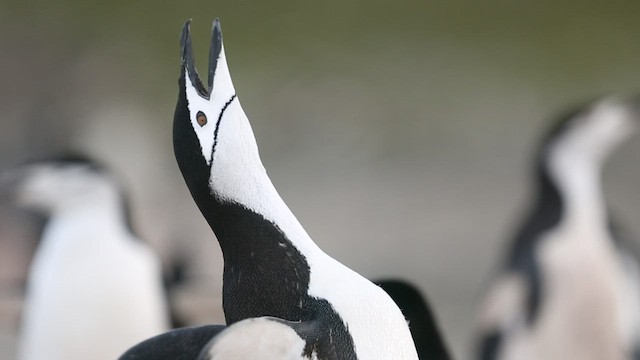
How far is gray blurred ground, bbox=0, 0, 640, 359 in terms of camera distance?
6.53ft

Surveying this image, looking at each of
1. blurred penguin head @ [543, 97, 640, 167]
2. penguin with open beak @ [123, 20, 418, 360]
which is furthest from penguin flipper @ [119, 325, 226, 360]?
blurred penguin head @ [543, 97, 640, 167]

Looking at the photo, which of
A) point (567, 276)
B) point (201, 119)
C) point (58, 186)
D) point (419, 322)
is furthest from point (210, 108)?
point (567, 276)

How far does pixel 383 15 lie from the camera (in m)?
2.05

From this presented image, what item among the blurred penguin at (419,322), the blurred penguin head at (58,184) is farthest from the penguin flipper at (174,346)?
the blurred penguin head at (58,184)

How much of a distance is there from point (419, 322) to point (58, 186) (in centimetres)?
69

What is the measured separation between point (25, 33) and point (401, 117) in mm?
802

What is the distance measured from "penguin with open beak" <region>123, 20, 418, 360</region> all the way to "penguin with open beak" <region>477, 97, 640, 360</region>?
1138 millimetres

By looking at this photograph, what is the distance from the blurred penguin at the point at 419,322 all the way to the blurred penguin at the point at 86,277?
0.44m

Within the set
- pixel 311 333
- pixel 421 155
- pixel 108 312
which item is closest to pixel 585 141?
pixel 421 155

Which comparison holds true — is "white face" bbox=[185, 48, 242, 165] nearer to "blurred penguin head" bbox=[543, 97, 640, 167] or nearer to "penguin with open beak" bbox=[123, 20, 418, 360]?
"penguin with open beak" bbox=[123, 20, 418, 360]

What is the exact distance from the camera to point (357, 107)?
6.60 ft

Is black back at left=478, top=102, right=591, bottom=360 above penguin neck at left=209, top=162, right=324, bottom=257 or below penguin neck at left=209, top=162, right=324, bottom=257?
below

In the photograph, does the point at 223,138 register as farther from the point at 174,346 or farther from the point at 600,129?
the point at 600,129

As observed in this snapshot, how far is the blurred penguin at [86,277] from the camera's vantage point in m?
1.52
